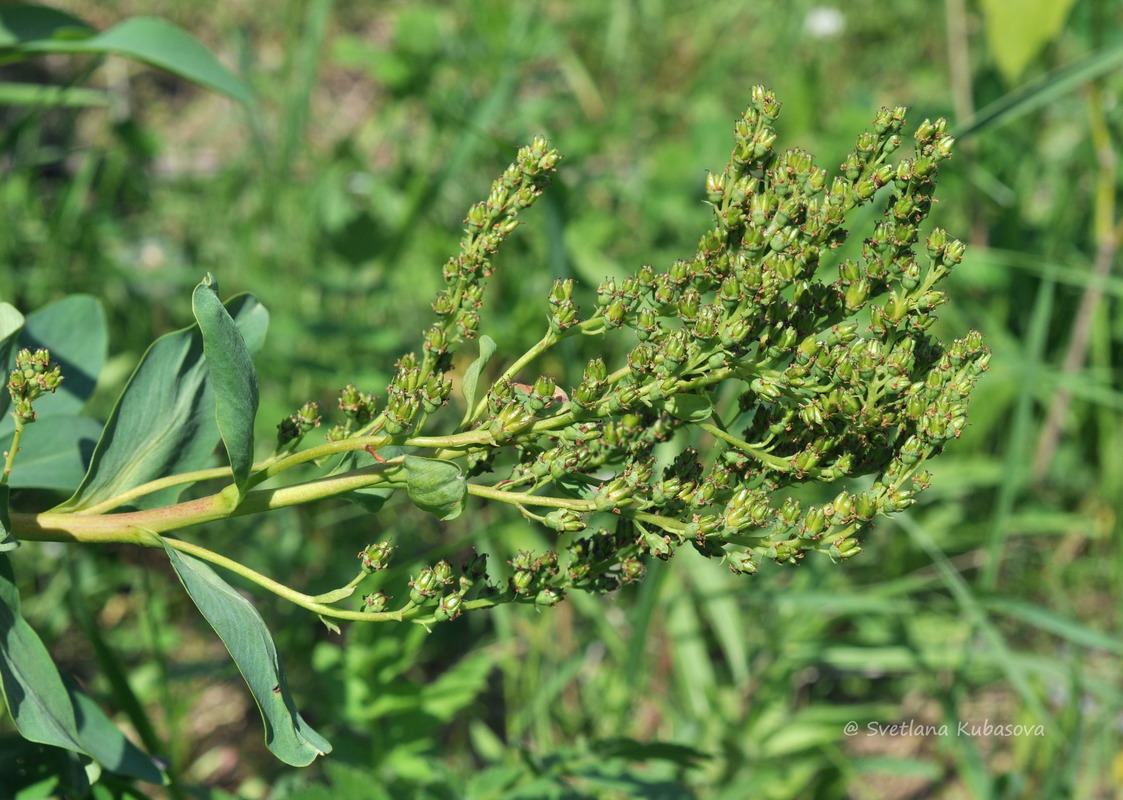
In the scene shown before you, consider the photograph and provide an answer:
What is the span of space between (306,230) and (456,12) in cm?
243

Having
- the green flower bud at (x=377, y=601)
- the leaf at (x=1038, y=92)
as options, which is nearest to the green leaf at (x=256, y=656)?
the green flower bud at (x=377, y=601)

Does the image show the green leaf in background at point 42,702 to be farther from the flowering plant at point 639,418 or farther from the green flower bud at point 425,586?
the green flower bud at point 425,586

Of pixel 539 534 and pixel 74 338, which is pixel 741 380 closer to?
pixel 74 338

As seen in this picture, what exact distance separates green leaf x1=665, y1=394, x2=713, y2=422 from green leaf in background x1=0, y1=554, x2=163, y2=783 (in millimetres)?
853

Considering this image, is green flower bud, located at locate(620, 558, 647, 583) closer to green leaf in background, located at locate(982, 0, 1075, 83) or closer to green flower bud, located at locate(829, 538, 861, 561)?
green flower bud, located at locate(829, 538, 861, 561)

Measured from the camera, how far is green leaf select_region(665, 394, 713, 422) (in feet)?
4.41

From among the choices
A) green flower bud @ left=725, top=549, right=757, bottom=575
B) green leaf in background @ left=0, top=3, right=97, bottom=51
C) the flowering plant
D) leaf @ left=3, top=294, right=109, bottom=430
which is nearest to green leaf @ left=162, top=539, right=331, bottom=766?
the flowering plant

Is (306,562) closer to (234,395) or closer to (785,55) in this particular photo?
(234,395)

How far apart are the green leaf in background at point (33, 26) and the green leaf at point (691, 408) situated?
148 cm

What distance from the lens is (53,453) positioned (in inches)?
67.6

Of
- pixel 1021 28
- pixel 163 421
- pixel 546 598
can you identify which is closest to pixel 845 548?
pixel 546 598

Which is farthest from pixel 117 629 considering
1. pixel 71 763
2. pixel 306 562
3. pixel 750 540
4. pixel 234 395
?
pixel 750 540

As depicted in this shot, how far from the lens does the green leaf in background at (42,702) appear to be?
4.29 ft

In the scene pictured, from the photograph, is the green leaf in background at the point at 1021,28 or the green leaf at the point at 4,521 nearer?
the green leaf at the point at 4,521
